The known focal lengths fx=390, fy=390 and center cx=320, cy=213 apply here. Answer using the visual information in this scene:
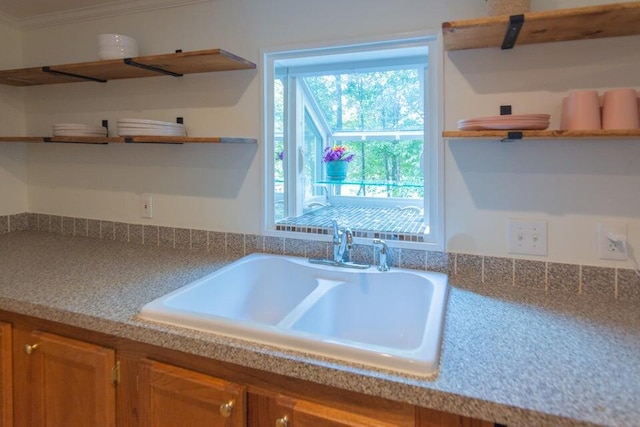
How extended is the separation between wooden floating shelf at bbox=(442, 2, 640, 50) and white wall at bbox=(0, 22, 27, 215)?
2164mm

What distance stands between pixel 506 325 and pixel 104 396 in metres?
1.06

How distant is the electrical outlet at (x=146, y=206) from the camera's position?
185 cm

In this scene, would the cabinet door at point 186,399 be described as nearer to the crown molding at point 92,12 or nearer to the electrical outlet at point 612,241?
the electrical outlet at point 612,241

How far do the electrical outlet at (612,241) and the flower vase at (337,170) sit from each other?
1066 mm

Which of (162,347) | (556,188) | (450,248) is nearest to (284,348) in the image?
(162,347)

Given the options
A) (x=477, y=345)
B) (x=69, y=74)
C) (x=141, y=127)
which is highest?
(x=69, y=74)

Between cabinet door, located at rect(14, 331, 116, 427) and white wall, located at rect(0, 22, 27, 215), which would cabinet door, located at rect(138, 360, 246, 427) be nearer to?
cabinet door, located at rect(14, 331, 116, 427)

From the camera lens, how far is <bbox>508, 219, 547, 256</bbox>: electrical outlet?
4.17 feet

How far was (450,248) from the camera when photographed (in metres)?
1.38

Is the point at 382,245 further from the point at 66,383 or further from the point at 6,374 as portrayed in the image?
the point at 6,374

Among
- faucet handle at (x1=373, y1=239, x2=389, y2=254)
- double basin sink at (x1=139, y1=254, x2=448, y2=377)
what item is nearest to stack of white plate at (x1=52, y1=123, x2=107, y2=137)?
double basin sink at (x1=139, y1=254, x2=448, y2=377)

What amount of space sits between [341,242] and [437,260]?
0.35 m

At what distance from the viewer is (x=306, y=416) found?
0.82 meters

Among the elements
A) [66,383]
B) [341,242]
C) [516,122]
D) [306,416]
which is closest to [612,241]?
[516,122]
